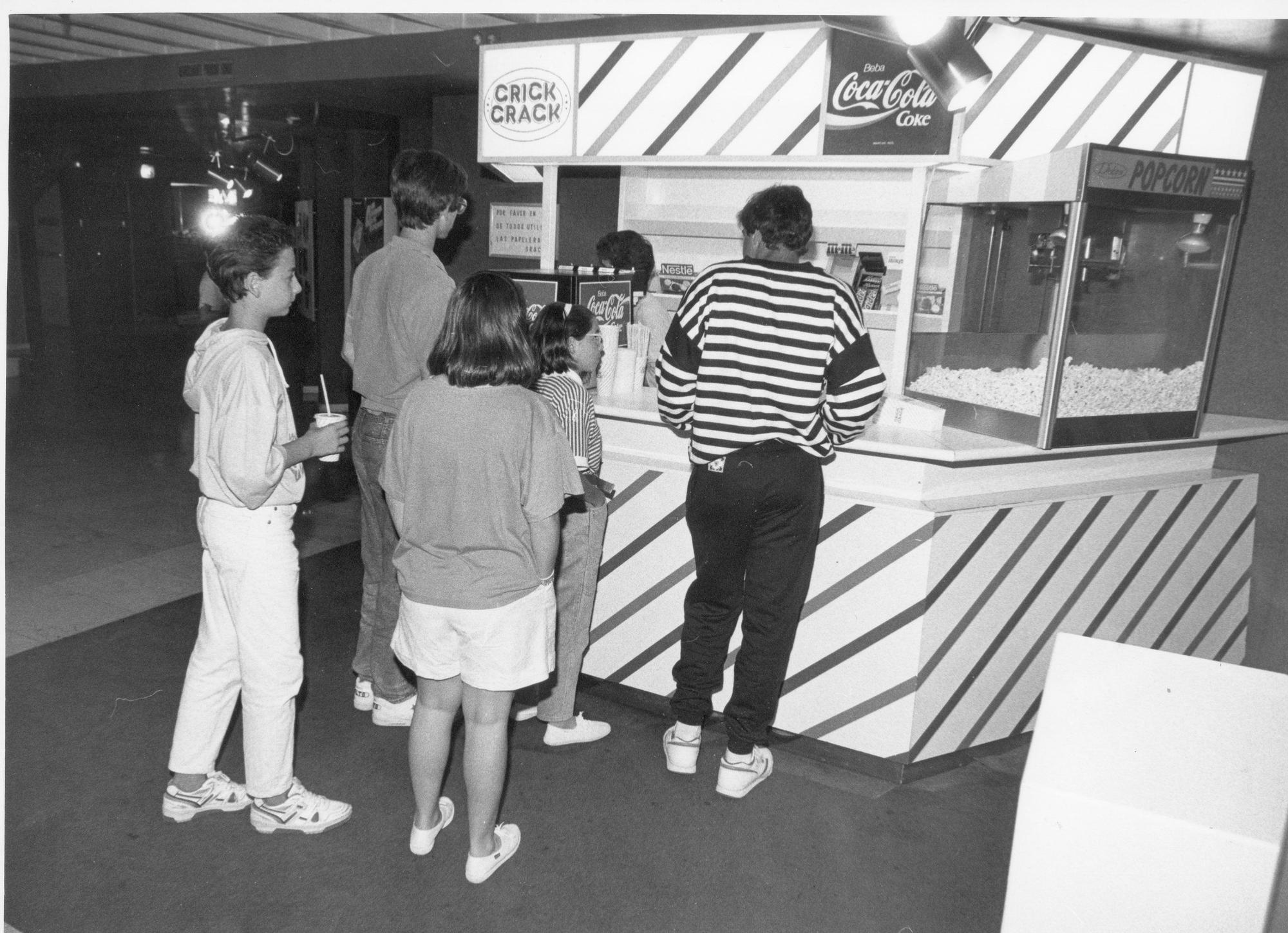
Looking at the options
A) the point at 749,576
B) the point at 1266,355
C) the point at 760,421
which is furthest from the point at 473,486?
the point at 1266,355

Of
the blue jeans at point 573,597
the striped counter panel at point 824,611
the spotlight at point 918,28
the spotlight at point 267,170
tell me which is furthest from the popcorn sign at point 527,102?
the spotlight at point 267,170

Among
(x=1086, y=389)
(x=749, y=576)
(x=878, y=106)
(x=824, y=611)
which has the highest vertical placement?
(x=878, y=106)

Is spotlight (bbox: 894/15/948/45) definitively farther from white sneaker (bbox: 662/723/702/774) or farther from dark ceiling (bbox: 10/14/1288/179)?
white sneaker (bbox: 662/723/702/774)

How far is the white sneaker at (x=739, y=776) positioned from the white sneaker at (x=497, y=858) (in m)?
0.64

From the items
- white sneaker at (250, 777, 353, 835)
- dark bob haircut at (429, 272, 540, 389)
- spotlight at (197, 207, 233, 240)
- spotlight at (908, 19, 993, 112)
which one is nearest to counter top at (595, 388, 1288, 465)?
spotlight at (908, 19, 993, 112)

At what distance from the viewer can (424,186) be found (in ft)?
10.0

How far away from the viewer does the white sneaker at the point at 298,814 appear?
2.71m

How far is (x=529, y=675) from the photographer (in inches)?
94.5

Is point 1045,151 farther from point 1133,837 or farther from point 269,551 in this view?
point 1133,837

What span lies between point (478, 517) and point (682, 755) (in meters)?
1.26

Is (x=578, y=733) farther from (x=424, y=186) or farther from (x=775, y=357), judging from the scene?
(x=424, y=186)

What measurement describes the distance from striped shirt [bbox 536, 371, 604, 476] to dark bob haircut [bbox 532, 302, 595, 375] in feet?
0.11

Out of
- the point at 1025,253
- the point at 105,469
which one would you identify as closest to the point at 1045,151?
the point at 1025,253

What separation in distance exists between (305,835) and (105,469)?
4.96 metres
